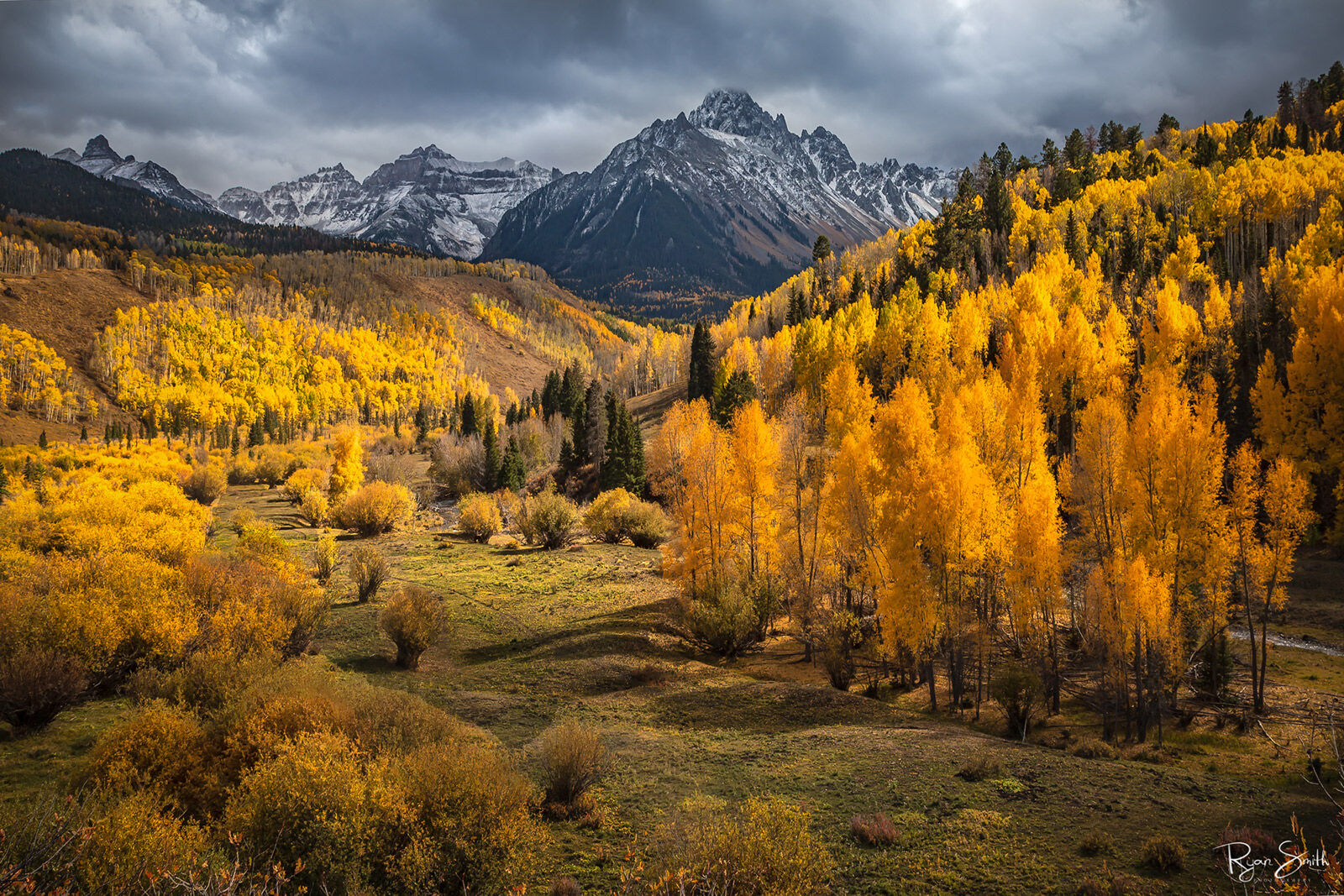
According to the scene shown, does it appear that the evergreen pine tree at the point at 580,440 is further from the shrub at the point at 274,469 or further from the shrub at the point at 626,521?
the shrub at the point at 274,469

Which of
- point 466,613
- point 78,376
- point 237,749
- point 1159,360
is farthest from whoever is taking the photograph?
point 78,376

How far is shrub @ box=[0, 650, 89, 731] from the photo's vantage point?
1722 centimetres

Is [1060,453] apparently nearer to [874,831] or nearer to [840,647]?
[840,647]

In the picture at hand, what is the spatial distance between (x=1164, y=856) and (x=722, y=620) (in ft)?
73.8

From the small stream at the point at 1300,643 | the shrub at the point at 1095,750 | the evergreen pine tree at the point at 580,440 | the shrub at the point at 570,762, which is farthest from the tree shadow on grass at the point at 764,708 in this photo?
the evergreen pine tree at the point at 580,440

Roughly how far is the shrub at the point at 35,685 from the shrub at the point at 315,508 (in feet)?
184

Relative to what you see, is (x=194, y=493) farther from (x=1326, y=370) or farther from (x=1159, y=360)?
(x=1326, y=370)

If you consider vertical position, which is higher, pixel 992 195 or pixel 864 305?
pixel 992 195

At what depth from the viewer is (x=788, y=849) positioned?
1127 cm

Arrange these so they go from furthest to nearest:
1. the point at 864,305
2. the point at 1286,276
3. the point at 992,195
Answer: the point at 992,195
the point at 864,305
the point at 1286,276

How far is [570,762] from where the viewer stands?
16.2 meters

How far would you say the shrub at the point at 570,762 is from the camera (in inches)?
639

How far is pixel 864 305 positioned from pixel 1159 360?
36384mm

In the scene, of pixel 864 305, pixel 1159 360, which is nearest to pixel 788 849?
pixel 1159 360
